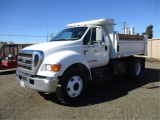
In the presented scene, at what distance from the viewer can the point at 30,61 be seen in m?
6.03

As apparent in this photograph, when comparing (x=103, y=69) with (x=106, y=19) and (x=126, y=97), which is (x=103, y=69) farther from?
(x=106, y=19)

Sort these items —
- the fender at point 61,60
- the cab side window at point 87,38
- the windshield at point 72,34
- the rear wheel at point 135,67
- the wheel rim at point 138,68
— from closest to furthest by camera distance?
1. the fender at point 61,60
2. the cab side window at point 87,38
3. the windshield at point 72,34
4. the rear wheel at point 135,67
5. the wheel rim at point 138,68

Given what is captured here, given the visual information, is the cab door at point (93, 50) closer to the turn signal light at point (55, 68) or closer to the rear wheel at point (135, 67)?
the turn signal light at point (55, 68)

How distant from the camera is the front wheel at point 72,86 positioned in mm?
5852

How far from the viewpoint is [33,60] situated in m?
5.91

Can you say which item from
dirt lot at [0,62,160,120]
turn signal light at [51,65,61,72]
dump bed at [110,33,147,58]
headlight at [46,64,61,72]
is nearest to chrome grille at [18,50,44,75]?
headlight at [46,64,61,72]

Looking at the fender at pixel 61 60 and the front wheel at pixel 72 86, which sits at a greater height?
the fender at pixel 61 60

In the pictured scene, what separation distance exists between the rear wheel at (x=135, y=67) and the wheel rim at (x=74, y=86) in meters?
4.35

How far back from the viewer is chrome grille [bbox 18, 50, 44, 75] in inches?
229

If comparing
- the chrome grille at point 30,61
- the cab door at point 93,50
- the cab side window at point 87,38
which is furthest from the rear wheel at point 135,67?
the chrome grille at point 30,61

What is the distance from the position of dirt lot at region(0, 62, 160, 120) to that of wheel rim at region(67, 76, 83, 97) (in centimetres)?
36

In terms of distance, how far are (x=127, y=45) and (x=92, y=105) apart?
14.2ft

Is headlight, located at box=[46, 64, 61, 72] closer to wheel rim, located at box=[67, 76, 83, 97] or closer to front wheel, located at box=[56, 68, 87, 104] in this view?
front wheel, located at box=[56, 68, 87, 104]

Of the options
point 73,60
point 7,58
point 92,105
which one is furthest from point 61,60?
→ point 7,58
